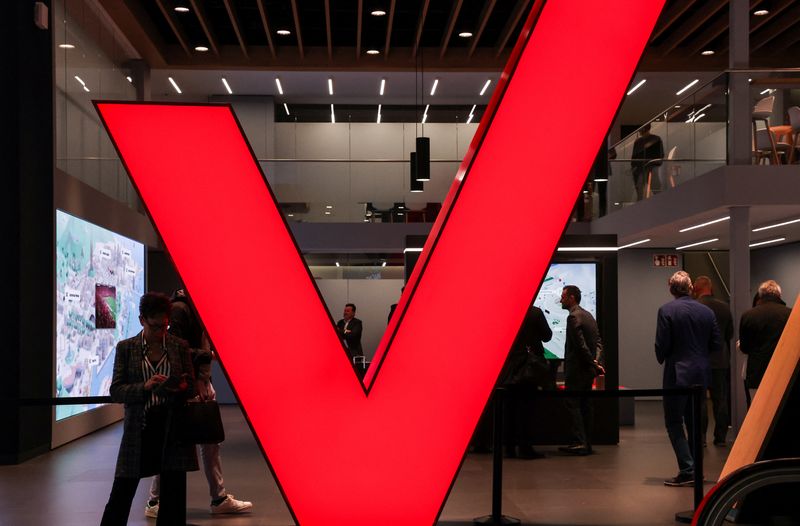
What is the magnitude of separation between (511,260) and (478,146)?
34 cm

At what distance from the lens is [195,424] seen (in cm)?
438

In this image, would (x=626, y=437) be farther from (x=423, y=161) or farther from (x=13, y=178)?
(x=13, y=178)

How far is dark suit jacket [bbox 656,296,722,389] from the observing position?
688 cm

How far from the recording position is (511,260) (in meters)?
2.65

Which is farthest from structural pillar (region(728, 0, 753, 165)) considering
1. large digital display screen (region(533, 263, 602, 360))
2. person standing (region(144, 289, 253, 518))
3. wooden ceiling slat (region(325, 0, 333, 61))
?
person standing (region(144, 289, 253, 518))

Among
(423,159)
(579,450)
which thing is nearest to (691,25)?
(423,159)

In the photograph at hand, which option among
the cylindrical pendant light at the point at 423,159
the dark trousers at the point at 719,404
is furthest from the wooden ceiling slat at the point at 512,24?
the dark trousers at the point at 719,404

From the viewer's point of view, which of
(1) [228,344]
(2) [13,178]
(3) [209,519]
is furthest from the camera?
(2) [13,178]

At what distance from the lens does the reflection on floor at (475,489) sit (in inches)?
223

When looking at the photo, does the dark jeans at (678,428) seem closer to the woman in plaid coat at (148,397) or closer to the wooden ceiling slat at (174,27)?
the woman in plaid coat at (148,397)

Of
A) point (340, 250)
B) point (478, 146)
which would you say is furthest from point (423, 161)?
point (478, 146)

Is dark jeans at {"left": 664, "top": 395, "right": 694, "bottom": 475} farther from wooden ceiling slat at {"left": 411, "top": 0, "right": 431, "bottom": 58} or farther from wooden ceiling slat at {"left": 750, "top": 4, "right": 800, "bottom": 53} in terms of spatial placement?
wooden ceiling slat at {"left": 750, "top": 4, "right": 800, "bottom": 53}

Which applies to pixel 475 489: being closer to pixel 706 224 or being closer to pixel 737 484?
pixel 737 484

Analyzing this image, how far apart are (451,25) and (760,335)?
661 centimetres
